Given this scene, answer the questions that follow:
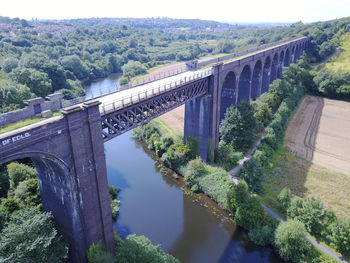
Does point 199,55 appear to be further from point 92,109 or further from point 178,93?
point 92,109

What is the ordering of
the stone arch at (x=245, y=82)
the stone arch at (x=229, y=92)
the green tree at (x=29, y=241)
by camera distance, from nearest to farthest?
the green tree at (x=29, y=241)
the stone arch at (x=229, y=92)
the stone arch at (x=245, y=82)

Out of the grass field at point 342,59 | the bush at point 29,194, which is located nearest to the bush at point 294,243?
the bush at point 29,194

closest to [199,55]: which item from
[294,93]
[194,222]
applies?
[294,93]

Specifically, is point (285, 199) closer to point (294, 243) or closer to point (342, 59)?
point (294, 243)

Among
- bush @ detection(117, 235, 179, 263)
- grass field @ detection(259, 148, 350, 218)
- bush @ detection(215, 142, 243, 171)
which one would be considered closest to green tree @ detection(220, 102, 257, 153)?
bush @ detection(215, 142, 243, 171)

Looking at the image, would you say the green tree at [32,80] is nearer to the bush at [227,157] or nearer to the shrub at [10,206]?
the shrub at [10,206]

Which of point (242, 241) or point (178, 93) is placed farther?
point (178, 93)
